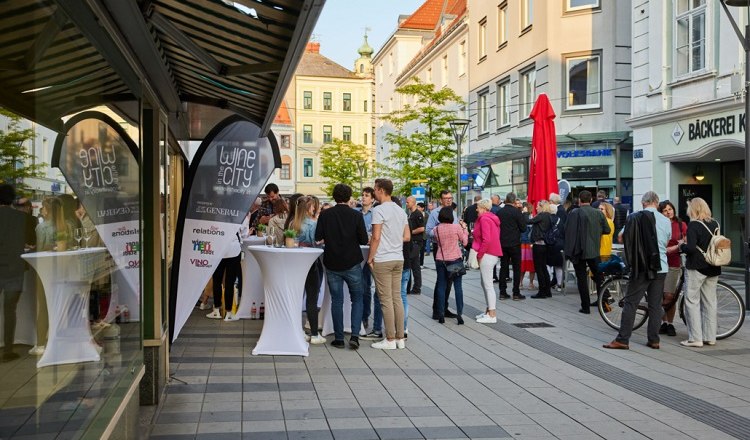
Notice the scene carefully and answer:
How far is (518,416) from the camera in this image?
6.08m

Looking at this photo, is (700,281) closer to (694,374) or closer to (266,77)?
(694,374)

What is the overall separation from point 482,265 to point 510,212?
2.76 meters

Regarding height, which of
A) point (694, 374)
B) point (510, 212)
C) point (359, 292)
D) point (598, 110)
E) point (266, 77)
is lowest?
point (694, 374)

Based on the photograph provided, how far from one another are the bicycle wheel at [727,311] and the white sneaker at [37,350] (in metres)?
8.56

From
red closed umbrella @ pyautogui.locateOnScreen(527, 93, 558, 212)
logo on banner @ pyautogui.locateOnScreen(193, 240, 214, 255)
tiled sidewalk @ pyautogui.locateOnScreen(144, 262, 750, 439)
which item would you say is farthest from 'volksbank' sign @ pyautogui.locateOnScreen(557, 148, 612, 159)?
logo on banner @ pyautogui.locateOnScreen(193, 240, 214, 255)

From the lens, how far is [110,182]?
420cm

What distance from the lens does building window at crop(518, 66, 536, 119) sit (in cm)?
2777

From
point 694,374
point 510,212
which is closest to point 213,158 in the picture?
point 694,374

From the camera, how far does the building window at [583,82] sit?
25547mm

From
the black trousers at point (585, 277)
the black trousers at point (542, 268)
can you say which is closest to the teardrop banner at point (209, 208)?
the black trousers at point (585, 277)

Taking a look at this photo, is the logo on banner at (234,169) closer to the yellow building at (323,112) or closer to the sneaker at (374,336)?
the sneaker at (374,336)

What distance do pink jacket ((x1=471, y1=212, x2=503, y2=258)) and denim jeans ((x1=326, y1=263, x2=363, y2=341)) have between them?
2857mm

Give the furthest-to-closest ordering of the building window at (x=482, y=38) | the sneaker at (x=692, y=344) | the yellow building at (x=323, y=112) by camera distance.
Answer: the yellow building at (x=323, y=112), the building window at (x=482, y=38), the sneaker at (x=692, y=344)

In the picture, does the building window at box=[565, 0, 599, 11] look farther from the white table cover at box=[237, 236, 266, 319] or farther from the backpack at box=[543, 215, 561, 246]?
the white table cover at box=[237, 236, 266, 319]
